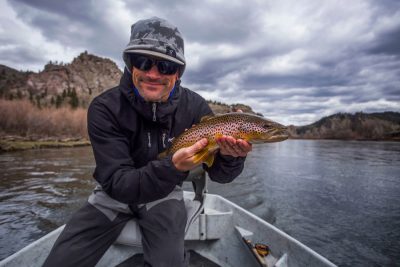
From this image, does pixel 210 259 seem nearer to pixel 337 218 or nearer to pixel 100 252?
pixel 100 252

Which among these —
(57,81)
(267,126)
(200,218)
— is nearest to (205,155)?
(267,126)

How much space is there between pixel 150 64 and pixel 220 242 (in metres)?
2.91

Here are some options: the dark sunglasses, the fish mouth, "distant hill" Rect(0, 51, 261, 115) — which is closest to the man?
the dark sunglasses

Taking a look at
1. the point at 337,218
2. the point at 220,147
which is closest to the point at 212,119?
the point at 220,147

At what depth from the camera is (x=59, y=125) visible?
5947 cm

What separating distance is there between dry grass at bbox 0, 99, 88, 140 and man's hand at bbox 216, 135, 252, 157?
2275 inches

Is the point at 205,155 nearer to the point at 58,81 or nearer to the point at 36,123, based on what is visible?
the point at 36,123

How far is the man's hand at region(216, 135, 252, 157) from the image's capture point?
2.68 m

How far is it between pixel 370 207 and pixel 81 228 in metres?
11.0

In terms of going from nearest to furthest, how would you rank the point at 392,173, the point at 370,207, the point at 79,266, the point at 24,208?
the point at 79,266
the point at 24,208
the point at 370,207
the point at 392,173

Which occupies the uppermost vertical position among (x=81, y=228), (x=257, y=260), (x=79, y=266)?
(x=81, y=228)

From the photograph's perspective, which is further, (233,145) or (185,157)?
(233,145)

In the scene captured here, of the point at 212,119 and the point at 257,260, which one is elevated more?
the point at 212,119

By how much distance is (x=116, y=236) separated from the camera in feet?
9.54
